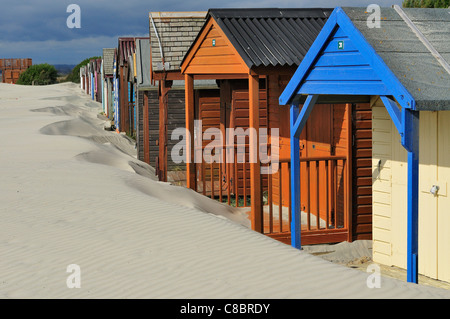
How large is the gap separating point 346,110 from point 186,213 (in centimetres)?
286

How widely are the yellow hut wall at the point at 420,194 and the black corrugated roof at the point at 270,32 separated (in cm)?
184

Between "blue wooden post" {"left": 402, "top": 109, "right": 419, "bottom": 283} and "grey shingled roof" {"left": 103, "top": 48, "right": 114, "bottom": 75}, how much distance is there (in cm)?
3557

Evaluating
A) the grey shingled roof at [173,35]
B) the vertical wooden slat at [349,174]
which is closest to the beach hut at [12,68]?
the grey shingled roof at [173,35]

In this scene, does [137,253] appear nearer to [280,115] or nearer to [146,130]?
[280,115]

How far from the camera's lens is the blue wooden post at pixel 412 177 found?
21.3 ft

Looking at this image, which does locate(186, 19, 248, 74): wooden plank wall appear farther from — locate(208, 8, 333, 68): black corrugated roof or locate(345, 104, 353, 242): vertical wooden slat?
locate(345, 104, 353, 242): vertical wooden slat

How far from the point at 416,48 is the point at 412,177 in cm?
137

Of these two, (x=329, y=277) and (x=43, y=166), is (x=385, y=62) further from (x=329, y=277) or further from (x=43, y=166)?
(x=43, y=166)

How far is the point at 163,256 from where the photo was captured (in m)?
7.13

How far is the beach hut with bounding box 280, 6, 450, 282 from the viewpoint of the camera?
6598 mm

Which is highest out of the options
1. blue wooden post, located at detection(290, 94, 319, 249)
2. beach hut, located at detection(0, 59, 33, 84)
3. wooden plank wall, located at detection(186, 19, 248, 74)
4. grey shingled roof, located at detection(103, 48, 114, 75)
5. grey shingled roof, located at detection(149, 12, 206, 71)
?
beach hut, located at detection(0, 59, 33, 84)

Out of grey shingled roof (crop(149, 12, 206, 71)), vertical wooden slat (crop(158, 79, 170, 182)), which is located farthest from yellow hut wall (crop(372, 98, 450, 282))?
vertical wooden slat (crop(158, 79, 170, 182))

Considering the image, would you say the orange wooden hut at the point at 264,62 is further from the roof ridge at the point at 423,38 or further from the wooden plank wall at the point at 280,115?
the roof ridge at the point at 423,38

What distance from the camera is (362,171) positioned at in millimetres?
10664
